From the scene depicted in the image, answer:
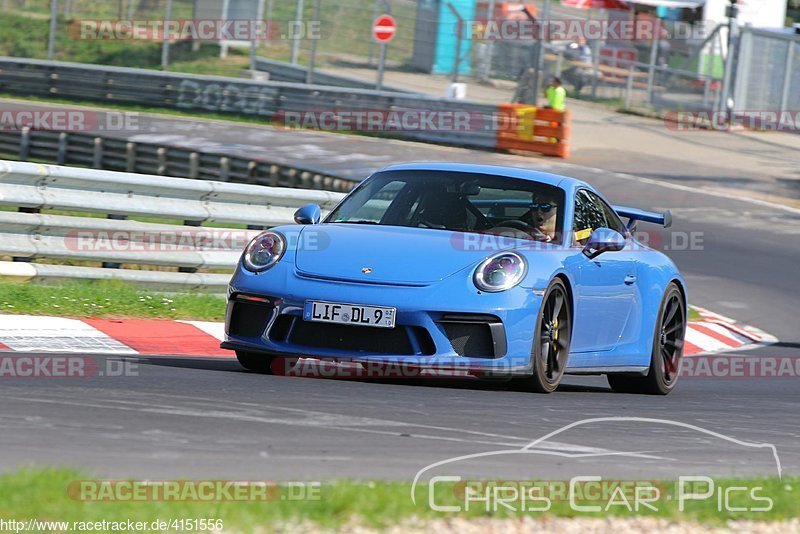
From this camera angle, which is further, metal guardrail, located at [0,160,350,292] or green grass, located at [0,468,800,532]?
metal guardrail, located at [0,160,350,292]

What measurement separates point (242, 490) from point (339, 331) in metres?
2.61

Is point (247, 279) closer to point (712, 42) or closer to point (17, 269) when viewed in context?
point (17, 269)

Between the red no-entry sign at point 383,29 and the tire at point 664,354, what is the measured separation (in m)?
22.9

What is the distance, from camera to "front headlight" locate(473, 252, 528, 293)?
6629mm

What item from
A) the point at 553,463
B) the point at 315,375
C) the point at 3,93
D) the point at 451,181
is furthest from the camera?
the point at 3,93

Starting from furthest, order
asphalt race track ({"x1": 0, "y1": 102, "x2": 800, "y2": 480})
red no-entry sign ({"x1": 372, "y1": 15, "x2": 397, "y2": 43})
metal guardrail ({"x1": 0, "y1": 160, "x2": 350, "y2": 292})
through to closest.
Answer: red no-entry sign ({"x1": 372, "y1": 15, "x2": 397, "y2": 43}), metal guardrail ({"x1": 0, "y1": 160, "x2": 350, "y2": 292}), asphalt race track ({"x1": 0, "y1": 102, "x2": 800, "y2": 480})

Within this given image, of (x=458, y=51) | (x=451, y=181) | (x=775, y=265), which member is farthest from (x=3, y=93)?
(x=451, y=181)

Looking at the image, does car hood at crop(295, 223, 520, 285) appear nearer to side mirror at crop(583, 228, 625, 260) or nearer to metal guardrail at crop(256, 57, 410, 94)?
side mirror at crop(583, 228, 625, 260)

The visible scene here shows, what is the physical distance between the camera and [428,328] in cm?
652

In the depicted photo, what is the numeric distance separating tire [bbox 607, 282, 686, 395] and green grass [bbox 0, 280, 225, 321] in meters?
3.00

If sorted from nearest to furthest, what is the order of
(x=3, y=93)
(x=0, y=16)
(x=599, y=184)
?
(x=599, y=184) < (x=3, y=93) < (x=0, y=16)

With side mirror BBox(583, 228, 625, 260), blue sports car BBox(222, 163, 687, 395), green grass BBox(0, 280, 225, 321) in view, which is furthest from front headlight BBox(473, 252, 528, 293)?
green grass BBox(0, 280, 225, 321)

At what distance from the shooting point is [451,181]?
7.73m

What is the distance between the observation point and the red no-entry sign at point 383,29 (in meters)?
31.0
